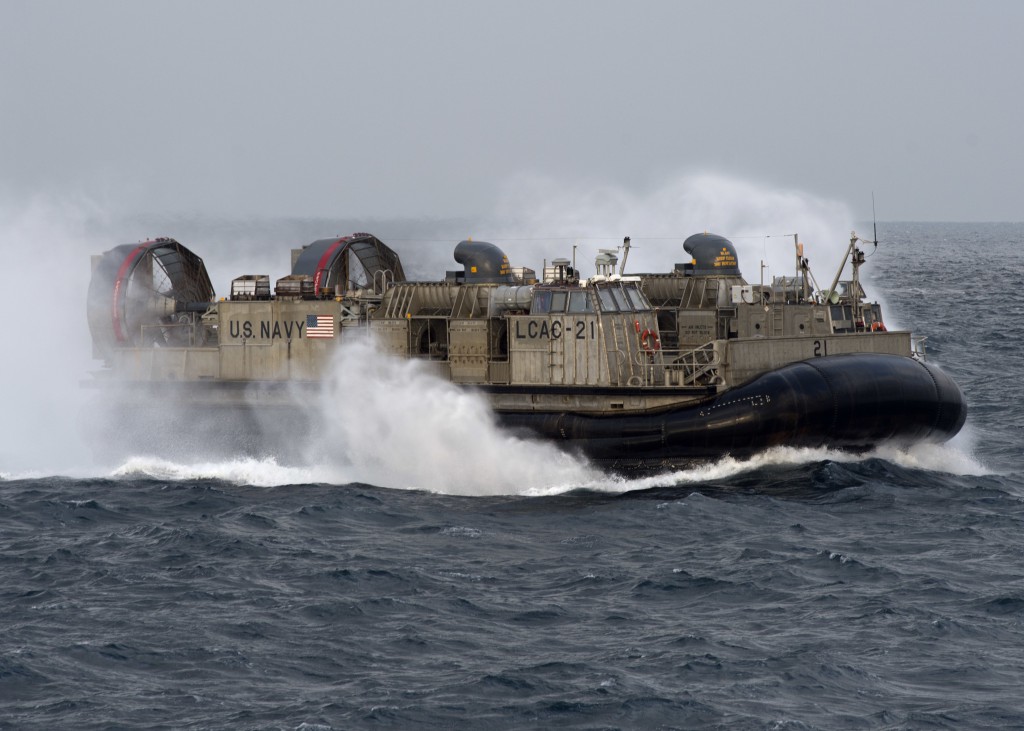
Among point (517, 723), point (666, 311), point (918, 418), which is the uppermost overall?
point (666, 311)

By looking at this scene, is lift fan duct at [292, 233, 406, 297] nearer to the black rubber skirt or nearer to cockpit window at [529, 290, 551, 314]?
cockpit window at [529, 290, 551, 314]

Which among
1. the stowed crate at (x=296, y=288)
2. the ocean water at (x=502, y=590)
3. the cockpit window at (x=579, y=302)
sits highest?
the stowed crate at (x=296, y=288)

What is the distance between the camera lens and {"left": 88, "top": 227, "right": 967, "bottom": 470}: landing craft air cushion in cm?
2355

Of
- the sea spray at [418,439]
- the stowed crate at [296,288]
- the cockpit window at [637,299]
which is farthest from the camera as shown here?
the stowed crate at [296,288]

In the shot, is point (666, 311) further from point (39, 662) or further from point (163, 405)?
point (39, 662)

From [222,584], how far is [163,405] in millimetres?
10941

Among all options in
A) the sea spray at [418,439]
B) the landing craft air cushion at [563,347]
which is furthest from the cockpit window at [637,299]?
the sea spray at [418,439]

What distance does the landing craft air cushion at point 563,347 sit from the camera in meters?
23.5

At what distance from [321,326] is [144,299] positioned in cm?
520

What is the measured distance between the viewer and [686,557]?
61.6 feet

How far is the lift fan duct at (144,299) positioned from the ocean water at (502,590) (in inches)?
138

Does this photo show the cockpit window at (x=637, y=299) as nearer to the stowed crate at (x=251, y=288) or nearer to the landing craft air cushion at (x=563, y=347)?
the landing craft air cushion at (x=563, y=347)

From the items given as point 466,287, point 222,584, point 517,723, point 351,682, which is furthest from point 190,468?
point 517,723

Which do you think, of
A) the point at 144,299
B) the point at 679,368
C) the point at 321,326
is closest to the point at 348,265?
the point at 321,326
